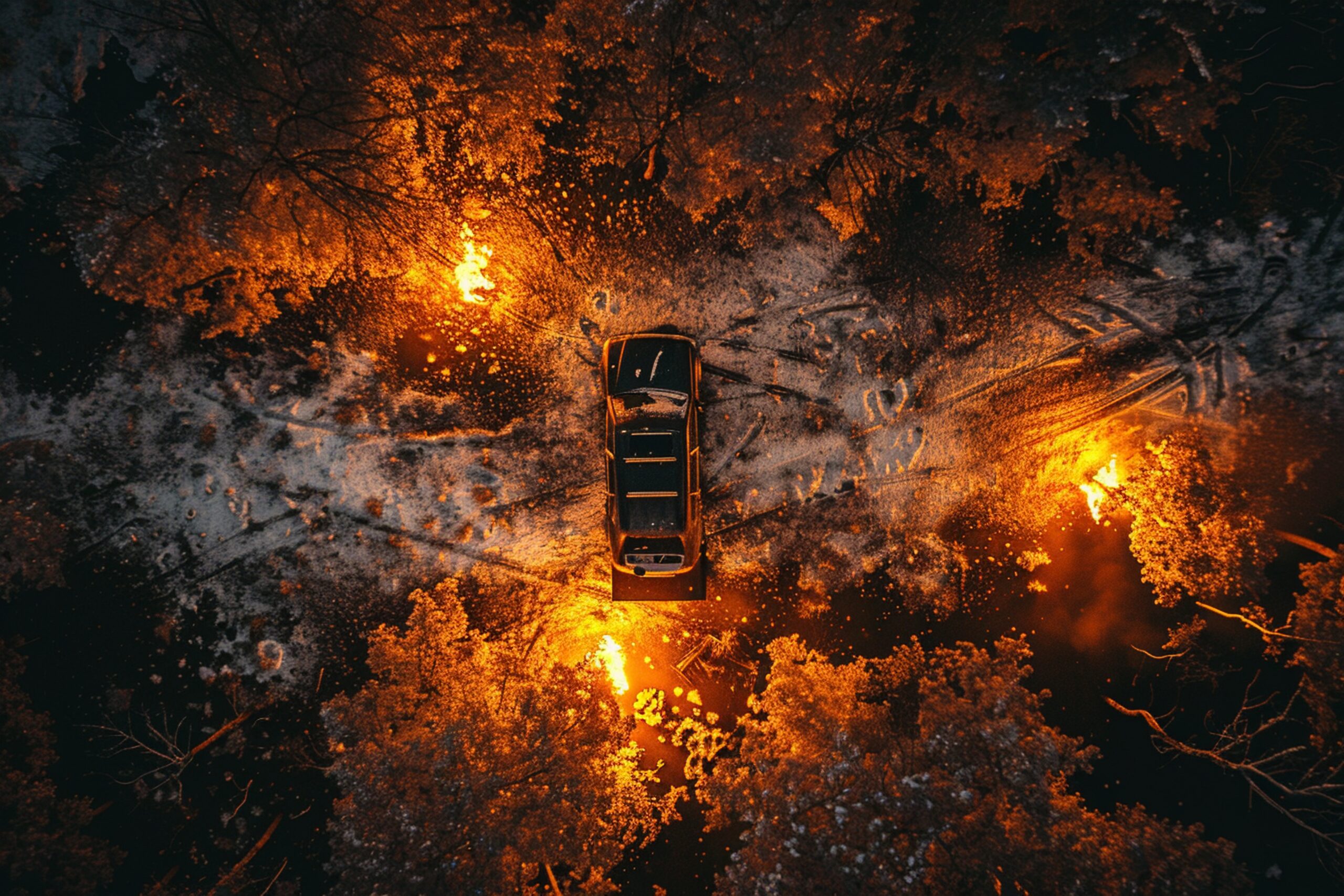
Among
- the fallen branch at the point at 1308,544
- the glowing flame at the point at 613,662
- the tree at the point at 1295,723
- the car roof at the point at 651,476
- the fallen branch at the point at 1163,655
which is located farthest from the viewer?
the glowing flame at the point at 613,662

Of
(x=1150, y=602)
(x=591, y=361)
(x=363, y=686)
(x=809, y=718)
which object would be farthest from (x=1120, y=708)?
(x=363, y=686)

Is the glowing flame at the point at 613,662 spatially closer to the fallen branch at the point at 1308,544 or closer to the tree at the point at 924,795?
the tree at the point at 924,795

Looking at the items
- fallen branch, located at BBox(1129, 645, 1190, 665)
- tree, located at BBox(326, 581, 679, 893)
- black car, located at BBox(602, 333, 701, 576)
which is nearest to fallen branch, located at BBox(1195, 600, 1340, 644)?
fallen branch, located at BBox(1129, 645, 1190, 665)

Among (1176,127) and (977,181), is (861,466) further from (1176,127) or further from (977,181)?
(1176,127)

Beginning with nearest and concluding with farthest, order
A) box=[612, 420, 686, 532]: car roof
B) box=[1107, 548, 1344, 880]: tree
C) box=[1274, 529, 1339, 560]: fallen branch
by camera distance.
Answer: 1. box=[612, 420, 686, 532]: car roof
2. box=[1107, 548, 1344, 880]: tree
3. box=[1274, 529, 1339, 560]: fallen branch

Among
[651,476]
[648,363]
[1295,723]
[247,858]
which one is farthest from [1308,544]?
[247,858]

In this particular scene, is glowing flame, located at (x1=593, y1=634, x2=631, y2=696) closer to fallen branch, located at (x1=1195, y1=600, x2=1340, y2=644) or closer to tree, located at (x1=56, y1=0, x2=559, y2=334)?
tree, located at (x1=56, y1=0, x2=559, y2=334)

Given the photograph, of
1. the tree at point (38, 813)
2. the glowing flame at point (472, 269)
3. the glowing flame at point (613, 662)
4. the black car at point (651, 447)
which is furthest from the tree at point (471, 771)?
the glowing flame at point (472, 269)
